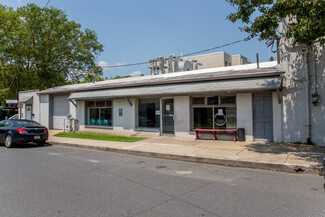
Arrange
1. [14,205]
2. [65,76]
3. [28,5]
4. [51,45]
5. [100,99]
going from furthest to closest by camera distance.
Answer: [65,76] < [51,45] < [28,5] < [100,99] < [14,205]

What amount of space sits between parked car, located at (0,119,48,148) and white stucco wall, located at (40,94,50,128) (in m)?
7.77

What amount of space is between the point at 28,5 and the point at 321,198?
34.7 m

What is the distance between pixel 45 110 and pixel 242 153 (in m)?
18.4

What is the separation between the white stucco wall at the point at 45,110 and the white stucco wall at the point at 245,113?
1667 cm

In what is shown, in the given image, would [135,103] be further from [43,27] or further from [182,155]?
[43,27]

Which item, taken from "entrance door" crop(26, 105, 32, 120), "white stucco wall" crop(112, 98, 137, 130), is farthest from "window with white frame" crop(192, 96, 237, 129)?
"entrance door" crop(26, 105, 32, 120)

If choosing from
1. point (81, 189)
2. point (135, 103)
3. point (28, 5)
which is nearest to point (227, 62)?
point (135, 103)

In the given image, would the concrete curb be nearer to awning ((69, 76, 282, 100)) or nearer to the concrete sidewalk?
the concrete sidewalk

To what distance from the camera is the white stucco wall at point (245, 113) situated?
37.2ft

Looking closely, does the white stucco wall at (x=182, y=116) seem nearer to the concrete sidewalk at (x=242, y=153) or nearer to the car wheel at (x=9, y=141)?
the concrete sidewalk at (x=242, y=153)

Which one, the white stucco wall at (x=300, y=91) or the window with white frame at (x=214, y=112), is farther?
the window with white frame at (x=214, y=112)

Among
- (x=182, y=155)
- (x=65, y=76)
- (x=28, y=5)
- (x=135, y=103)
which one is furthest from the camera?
(x=65, y=76)

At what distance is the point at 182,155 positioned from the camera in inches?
356

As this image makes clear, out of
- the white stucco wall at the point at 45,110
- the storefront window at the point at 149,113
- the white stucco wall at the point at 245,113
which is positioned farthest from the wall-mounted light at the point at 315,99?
the white stucco wall at the point at 45,110
